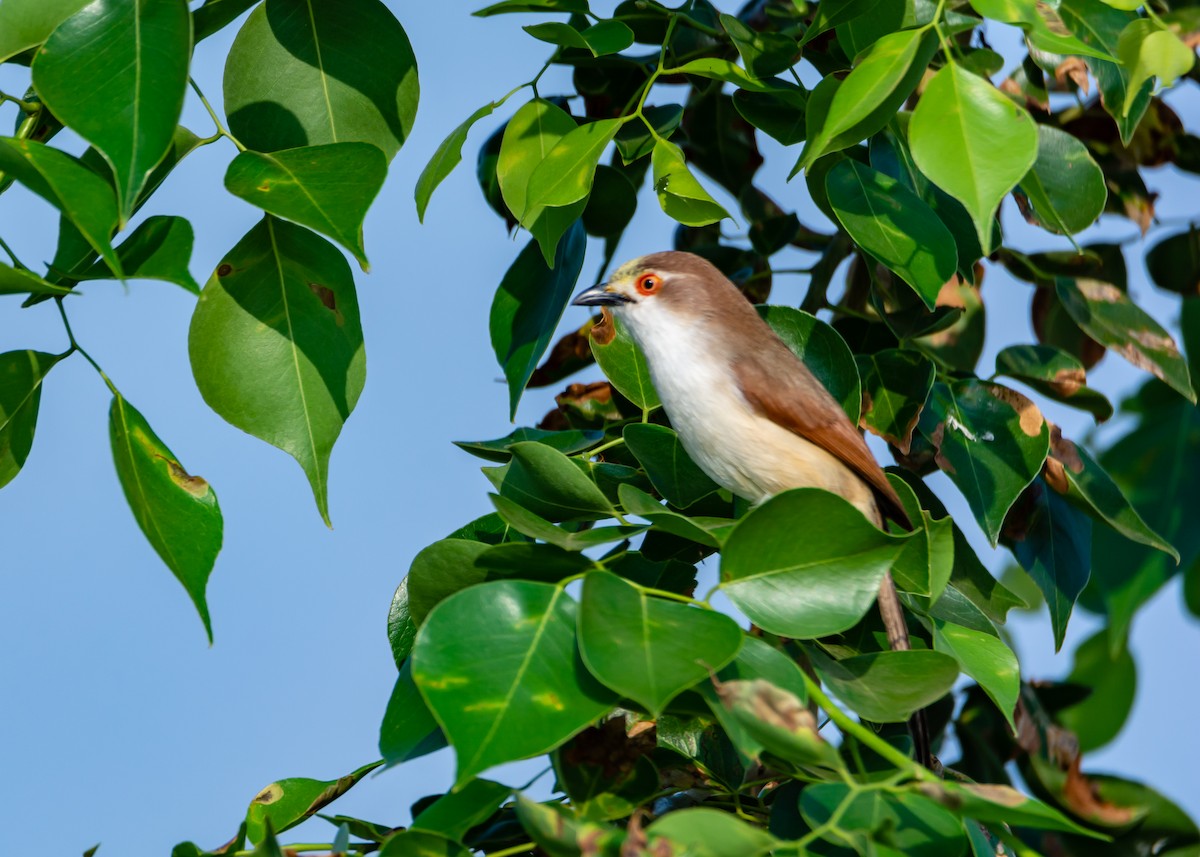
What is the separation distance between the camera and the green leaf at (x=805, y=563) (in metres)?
1.92

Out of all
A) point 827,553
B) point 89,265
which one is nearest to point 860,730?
point 827,553

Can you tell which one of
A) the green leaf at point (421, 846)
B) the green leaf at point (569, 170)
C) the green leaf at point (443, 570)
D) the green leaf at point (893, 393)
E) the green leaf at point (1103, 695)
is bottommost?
the green leaf at point (1103, 695)

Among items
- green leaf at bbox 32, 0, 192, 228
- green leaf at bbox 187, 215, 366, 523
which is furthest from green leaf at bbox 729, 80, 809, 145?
green leaf at bbox 32, 0, 192, 228

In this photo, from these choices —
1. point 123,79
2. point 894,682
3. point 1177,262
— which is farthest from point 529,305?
point 1177,262

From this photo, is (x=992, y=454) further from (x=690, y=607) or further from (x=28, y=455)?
(x=28, y=455)

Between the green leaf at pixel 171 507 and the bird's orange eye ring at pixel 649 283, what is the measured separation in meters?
1.50

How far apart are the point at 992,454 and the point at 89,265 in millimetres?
1855

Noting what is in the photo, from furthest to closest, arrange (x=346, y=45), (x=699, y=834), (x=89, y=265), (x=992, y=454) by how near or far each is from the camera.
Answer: (x=992, y=454)
(x=346, y=45)
(x=89, y=265)
(x=699, y=834)

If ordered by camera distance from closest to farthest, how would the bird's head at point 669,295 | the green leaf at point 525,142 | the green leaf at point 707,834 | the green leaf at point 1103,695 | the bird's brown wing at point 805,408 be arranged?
the green leaf at point 707,834 < the green leaf at point 525,142 < the bird's brown wing at point 805,408 < the bird's head at point 669,295 < the green leaf at point 1103,695

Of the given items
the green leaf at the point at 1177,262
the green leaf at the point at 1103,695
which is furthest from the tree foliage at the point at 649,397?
the green leaf at the point at 1103,695

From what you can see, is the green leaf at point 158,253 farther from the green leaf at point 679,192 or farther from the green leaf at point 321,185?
the green leaf at point 679,192

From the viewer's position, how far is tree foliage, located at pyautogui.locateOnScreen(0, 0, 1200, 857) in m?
1.78

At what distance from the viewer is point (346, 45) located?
249cm

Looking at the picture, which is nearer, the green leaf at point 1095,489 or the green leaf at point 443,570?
the green leaf at point 443,570
